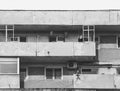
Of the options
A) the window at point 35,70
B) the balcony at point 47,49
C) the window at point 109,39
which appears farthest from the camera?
the window at point 109,39

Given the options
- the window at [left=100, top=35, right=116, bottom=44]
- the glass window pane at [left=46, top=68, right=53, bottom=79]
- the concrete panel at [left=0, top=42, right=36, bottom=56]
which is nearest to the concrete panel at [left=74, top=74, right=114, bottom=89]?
the glass window pane at [left=46, top=68, right=53, bottom=79]

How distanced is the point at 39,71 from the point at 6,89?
116 inches

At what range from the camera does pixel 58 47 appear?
2077 inches

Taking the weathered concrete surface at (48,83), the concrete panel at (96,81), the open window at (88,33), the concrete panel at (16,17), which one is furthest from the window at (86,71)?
the concrete panel at (16,17)

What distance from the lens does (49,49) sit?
2077 inches

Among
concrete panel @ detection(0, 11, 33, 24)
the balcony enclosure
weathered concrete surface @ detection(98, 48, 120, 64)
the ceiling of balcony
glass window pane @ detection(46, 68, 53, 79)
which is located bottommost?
glass window pane @ detection(46, 68, 53, 79)

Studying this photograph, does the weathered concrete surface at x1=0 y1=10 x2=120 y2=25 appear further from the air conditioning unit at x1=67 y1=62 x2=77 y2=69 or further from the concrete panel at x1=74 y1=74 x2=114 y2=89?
the concrete panel at x1=74 y1=74 x2=114 y2=89

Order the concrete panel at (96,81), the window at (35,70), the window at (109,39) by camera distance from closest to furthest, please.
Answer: the concrete panel at (96,81) → the window at (35,70) → the window at (109,39)

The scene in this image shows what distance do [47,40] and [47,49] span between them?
1.73 metres

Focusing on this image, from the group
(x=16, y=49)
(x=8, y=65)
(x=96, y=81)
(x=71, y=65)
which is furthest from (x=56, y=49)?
(x=96, y=81)

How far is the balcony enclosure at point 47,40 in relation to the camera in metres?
52.6

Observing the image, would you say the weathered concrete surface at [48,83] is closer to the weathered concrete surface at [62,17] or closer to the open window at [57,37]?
the open window at [57,37]

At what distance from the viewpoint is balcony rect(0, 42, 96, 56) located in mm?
52594

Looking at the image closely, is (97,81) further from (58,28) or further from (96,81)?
(58,28)
